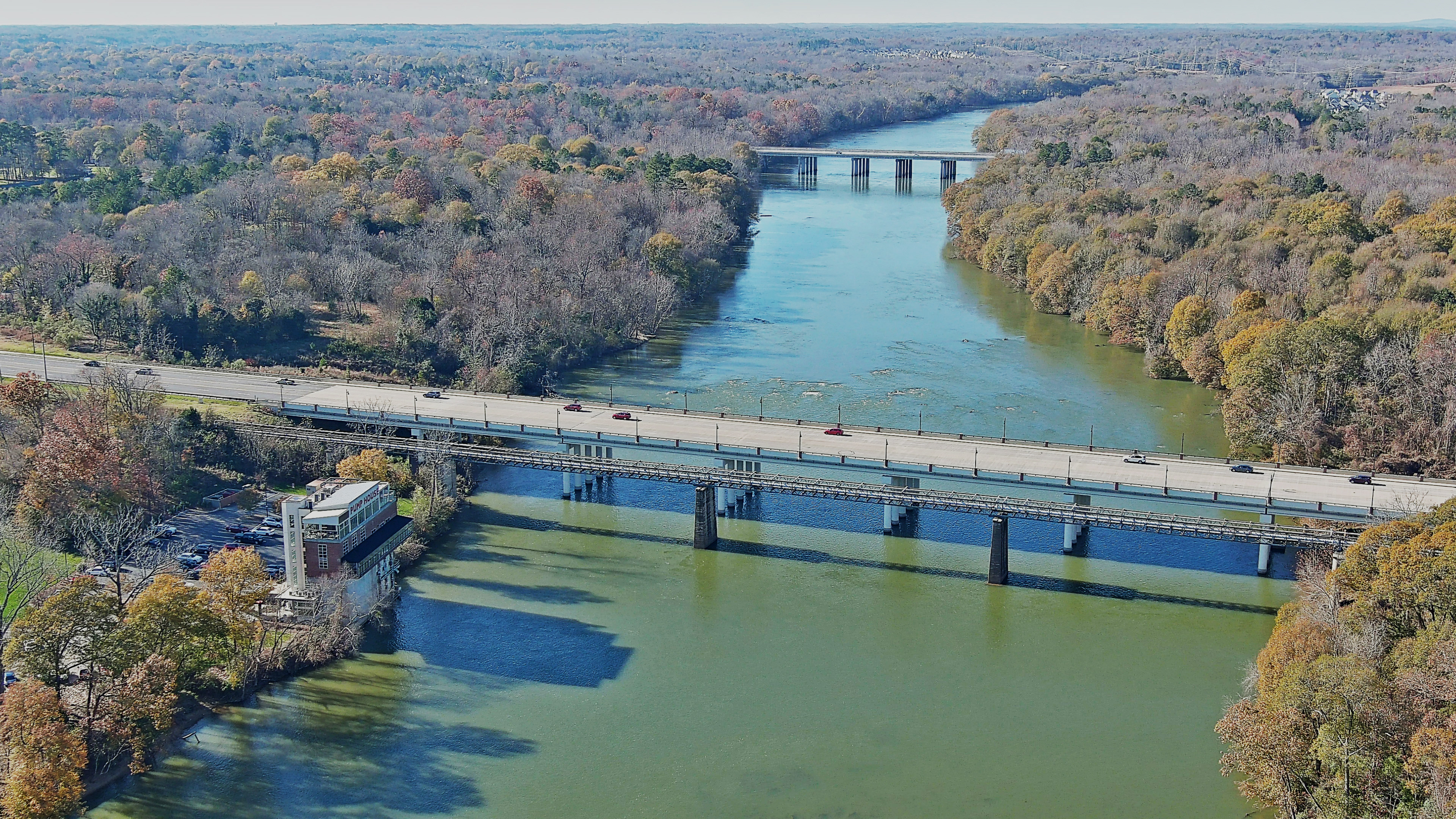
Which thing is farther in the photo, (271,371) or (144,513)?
(271,371)

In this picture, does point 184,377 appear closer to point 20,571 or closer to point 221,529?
point 221,529

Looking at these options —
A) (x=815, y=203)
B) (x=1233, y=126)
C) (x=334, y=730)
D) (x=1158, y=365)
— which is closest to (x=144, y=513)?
(x=334, y=730)

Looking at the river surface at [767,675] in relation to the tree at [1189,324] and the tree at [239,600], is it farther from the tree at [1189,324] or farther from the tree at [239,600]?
the tree at [1189,324]

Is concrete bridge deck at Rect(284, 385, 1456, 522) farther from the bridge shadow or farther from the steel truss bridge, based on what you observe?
the bridge shadow

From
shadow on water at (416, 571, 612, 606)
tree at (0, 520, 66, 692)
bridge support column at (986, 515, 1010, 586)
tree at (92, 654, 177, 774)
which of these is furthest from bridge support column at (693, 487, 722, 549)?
tree at (0, 520, 66, 692)

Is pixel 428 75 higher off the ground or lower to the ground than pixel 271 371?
higher

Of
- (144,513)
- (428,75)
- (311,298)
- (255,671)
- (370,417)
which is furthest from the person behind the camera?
(428,75)

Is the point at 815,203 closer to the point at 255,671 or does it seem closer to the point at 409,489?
the point at 409,489
